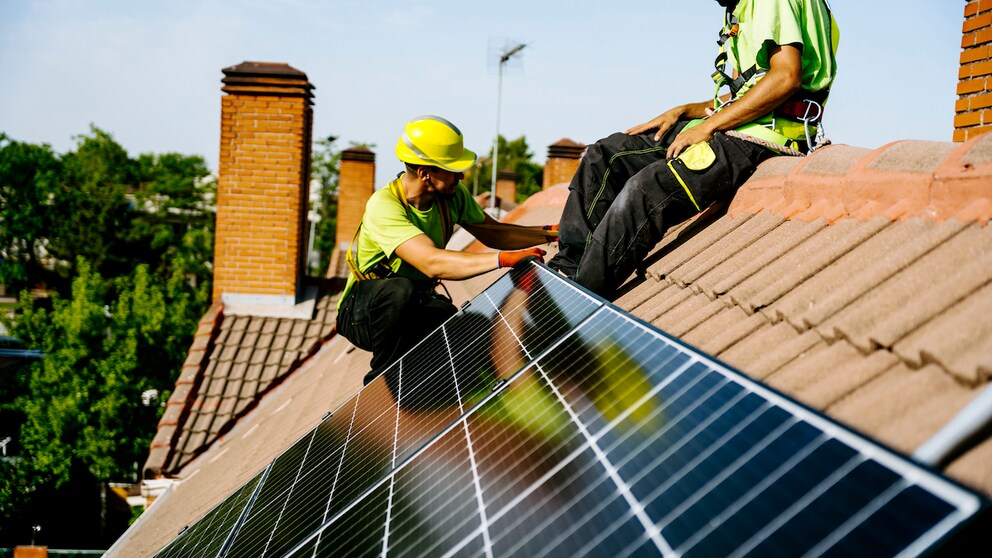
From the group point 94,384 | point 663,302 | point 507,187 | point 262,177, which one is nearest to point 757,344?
point 663,302

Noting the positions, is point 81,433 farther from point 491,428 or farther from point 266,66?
point 491,428

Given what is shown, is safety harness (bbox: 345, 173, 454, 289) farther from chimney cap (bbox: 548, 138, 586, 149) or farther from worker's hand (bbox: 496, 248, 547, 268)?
chimney cap (bbox: 548, 138, 586, 149)

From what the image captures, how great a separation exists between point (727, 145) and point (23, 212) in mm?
71362

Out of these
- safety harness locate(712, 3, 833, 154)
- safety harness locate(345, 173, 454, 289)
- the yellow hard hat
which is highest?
safety harness locate(712, 3, 833, 154)

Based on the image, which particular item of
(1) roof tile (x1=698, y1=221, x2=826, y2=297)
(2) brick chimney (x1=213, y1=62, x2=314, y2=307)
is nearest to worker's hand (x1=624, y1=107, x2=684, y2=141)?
(1) roof tile (x1=698, y1=221, x2=826, y2=297)

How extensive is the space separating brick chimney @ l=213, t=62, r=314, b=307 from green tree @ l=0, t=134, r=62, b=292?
6009 centimetres

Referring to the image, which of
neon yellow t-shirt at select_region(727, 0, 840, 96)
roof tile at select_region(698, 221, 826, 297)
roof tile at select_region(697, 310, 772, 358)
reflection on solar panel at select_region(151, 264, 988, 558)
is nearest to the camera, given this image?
reflection on solar panel at select_region(151, 264, 988, 558)

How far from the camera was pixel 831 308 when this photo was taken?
2473 millimetres

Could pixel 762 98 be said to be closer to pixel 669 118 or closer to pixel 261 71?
pixel 669 118

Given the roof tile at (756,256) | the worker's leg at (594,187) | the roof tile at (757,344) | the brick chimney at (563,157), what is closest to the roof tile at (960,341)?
the roof tile at (757,344)

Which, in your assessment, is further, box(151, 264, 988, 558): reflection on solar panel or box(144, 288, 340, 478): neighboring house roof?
box(144, 288, 340, 478): neighboring house roof

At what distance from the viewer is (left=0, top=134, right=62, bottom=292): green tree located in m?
63.8

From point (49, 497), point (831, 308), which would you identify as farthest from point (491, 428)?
point (49, 497)

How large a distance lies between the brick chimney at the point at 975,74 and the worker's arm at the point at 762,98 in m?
2.91
